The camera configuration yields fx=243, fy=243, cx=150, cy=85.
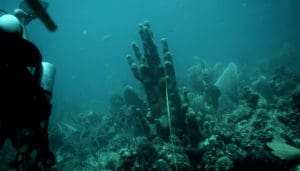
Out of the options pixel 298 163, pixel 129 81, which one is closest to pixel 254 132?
pixel 298 163

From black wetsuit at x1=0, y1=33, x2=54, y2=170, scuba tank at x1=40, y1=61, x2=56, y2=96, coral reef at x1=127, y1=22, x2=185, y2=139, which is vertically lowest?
black wetsuit at x1=0, y1=33, x2=54, y2=170

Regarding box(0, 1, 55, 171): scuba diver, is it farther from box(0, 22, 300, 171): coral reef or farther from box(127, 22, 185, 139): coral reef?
box(127, 22, 185, 139): coral reef

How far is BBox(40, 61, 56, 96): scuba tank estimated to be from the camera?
2.71 metres

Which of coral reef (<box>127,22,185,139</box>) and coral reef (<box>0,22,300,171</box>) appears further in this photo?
coral reef (<box>127,22,185,139</box>)

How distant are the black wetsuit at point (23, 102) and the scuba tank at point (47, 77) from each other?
0.18m

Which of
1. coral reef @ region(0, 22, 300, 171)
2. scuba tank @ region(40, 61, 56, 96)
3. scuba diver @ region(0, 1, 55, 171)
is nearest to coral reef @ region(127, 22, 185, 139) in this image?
coral reef @ region(0, 22, 300, 171)

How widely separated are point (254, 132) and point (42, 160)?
5.55m

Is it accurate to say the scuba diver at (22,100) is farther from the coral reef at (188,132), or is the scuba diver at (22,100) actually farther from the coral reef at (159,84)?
the coral reef at (159,84)

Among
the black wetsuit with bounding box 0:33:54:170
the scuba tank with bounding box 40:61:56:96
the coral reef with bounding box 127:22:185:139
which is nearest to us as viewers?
the black wetsuit with bounding box 0:33:54:170

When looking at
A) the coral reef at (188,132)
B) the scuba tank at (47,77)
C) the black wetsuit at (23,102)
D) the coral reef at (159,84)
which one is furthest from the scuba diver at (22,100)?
the coral reef at (159,84)

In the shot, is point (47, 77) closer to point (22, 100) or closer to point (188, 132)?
point (22, 100)

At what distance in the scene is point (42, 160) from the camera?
2.45 metres

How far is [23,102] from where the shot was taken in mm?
2240

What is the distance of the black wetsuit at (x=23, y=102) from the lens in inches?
82.4
